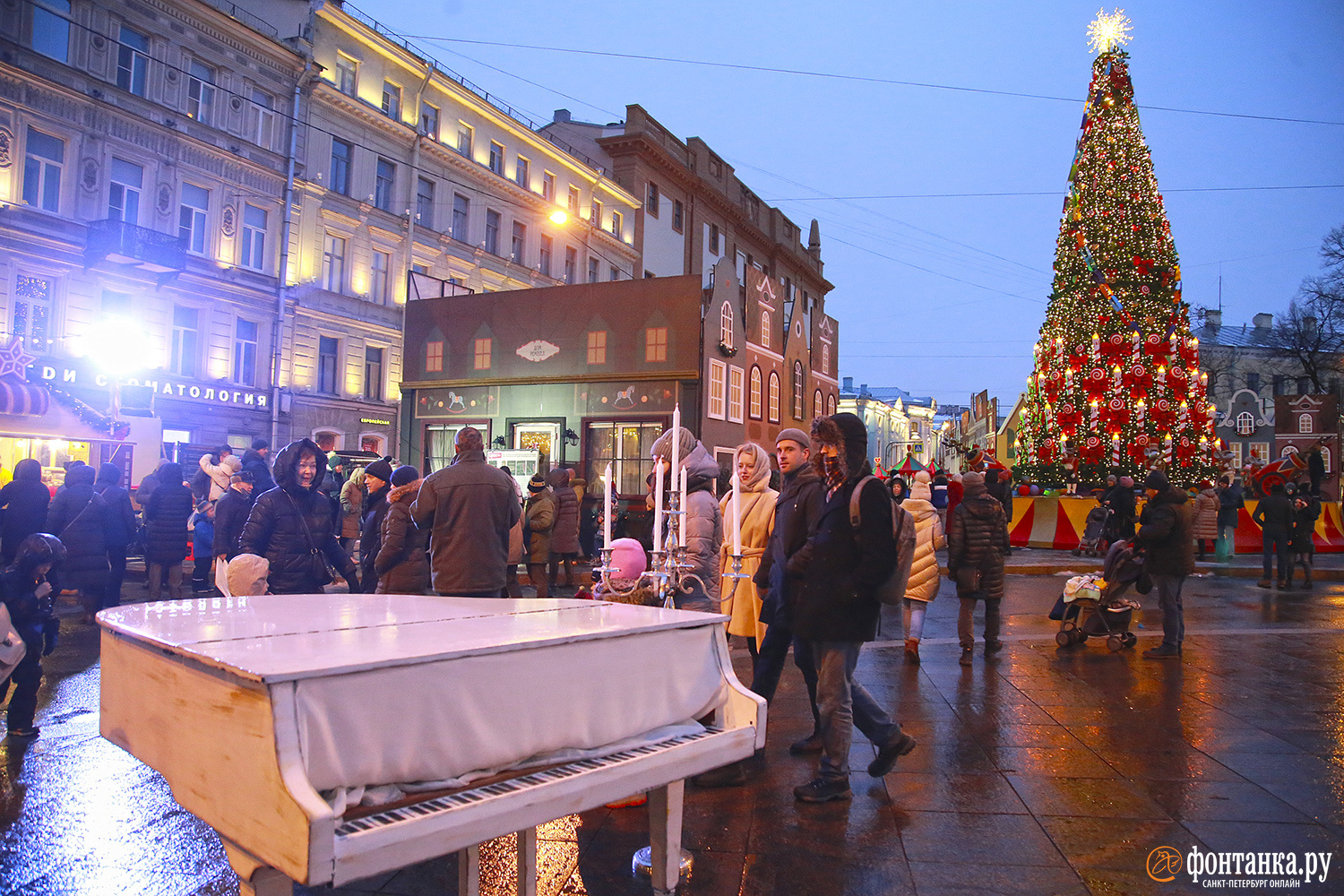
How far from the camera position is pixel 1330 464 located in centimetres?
3334

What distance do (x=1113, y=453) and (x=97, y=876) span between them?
21.9m

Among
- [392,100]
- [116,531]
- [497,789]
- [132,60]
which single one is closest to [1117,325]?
[116,531]

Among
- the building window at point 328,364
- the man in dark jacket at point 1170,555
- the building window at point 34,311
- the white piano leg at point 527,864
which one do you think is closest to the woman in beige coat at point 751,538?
the white piano leg at point 527,864

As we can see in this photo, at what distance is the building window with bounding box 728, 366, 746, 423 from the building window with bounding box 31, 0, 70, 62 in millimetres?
18850

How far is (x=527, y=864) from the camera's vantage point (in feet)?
9.74

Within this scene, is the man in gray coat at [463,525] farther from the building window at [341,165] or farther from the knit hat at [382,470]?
the building window at [341,165]

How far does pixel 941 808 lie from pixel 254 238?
1100 inches

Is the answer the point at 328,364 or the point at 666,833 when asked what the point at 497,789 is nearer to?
the point at 666,833

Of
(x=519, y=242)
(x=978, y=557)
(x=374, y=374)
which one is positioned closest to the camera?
(x=978, y=557)

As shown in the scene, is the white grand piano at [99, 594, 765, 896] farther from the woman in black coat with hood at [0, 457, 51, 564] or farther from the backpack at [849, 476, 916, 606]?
the woman in black coat with hood at [0, 457, 51, 564]

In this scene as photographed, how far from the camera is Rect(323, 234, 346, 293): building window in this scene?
94.5ft

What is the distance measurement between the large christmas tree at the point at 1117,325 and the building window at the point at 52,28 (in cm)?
2583

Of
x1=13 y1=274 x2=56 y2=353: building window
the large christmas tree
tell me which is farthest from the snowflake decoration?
x1=13 y1=274 x2=56 y2=353: building window

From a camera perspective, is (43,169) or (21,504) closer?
(21,504)
